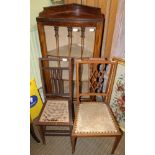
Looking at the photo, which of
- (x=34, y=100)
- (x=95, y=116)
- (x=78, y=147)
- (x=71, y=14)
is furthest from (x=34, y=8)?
(x=78, y=147)

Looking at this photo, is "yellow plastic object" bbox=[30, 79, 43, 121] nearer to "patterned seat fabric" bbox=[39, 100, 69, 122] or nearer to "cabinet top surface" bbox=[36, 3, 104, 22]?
"patterned seat fabric" bbox=[39, 100, 69, 122]

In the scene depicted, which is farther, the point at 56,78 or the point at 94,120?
the point at 56,78

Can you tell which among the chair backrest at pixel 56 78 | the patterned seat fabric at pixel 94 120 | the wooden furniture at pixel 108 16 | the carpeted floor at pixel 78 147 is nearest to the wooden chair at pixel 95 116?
the patterned seat fabric at pixel 94 120

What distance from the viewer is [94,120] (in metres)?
1.55

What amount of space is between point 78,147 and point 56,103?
0.52 metres

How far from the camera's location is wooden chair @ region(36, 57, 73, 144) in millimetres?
1567

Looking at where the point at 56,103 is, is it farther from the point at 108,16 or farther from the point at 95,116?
the point at 108,16

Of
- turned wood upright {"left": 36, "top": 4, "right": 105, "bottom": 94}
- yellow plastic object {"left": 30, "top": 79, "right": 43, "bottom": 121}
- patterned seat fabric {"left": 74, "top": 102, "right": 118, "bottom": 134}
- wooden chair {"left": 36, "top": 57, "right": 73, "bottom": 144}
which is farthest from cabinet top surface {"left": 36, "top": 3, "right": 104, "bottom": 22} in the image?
patterned seat fabric {"left": 74, "top": 102, "right": 118, "bottom": 134}

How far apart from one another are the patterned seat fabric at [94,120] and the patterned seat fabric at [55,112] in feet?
0.43

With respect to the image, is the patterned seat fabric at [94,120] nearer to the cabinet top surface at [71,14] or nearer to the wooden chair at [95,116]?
the wooden chair at [95,116]

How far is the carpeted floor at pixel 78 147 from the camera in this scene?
1731 mm
